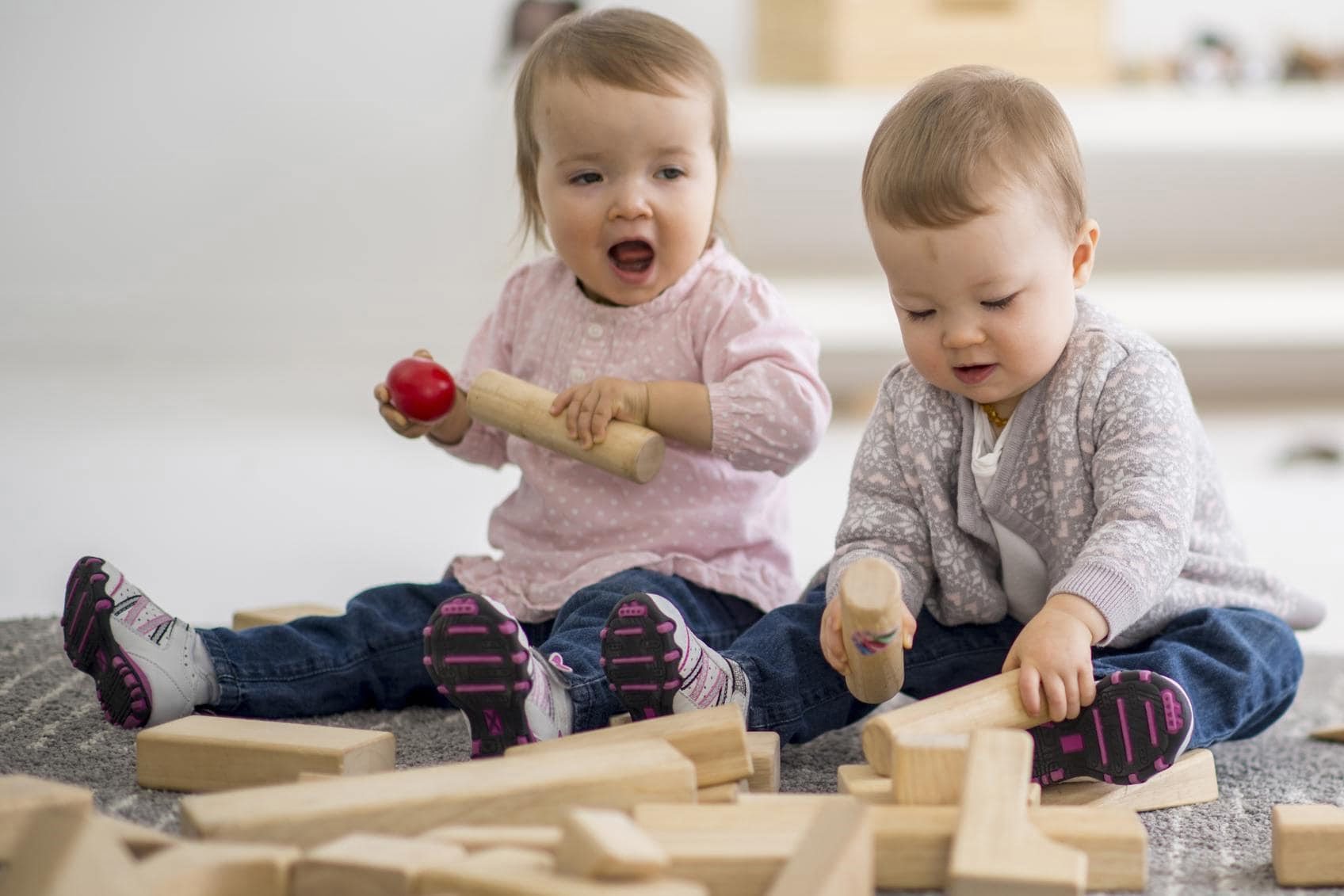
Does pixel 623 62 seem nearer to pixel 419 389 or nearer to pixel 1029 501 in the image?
pixel 419 389

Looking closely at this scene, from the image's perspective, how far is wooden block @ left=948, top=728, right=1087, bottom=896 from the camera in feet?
2.03

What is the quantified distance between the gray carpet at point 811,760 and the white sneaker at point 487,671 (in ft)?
0.32

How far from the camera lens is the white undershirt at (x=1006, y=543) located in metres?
1.00

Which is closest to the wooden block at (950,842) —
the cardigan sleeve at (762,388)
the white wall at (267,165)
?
the cardigan sleeve at (762,388)

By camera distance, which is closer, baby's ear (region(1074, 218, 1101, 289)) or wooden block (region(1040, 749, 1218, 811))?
wooden block (region(1040, 749, 1218, 811))

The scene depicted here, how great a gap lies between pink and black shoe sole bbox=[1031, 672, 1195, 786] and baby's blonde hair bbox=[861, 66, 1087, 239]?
29 cm

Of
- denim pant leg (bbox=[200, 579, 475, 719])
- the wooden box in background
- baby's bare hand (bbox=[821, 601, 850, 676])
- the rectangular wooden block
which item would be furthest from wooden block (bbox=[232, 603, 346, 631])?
the wooden box in background

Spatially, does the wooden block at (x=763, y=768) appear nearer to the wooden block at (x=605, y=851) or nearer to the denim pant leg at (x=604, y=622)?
the denim pant leg at (x=604, y=622)

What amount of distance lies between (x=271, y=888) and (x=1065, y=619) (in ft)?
1.49

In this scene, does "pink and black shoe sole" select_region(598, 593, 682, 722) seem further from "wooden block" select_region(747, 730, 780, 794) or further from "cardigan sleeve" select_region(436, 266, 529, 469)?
"cardigan sleeve" select_region(436, 266, 529, 469)

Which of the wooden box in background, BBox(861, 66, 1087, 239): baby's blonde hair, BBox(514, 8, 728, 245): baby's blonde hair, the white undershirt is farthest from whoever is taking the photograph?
the wooden box in background

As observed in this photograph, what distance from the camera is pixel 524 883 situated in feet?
1.88

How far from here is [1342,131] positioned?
267 cm

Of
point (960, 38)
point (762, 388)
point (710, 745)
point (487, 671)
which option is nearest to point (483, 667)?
point (487, 671)
